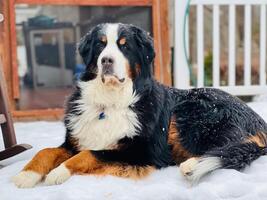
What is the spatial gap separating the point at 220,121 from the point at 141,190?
0.80 metres

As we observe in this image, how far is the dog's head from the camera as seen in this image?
2.51 m

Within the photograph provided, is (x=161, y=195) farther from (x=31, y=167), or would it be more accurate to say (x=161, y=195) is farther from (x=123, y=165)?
(x=31, y=167)

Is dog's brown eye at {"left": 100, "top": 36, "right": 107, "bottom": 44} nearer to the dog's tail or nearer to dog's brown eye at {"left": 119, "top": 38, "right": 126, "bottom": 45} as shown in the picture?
dog's brown eye at {"left": 119, "top": 38, "right": 126, "bottom": 45}

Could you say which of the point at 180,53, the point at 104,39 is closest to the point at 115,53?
the point at 104,39

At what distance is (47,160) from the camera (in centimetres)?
255

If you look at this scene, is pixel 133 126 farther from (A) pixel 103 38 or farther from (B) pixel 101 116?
(A) pixel 103 38

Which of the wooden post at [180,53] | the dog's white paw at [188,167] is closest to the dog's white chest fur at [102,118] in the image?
the dog's white paw at [188,167]

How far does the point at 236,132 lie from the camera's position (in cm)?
271

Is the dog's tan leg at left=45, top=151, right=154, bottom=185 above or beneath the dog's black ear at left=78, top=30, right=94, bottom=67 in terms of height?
beneath

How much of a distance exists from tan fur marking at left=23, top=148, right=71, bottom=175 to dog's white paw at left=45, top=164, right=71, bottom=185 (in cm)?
9

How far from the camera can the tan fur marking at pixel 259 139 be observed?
108 inches

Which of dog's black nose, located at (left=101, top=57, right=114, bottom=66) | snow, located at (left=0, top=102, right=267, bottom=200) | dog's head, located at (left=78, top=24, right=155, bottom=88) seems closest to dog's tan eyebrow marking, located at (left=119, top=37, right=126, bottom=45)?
dog's head, located at (left=78, top=24, right=155, bottom=88)

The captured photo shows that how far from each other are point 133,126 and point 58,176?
0.52 metres

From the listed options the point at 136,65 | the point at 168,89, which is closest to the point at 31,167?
the point at 136,65
